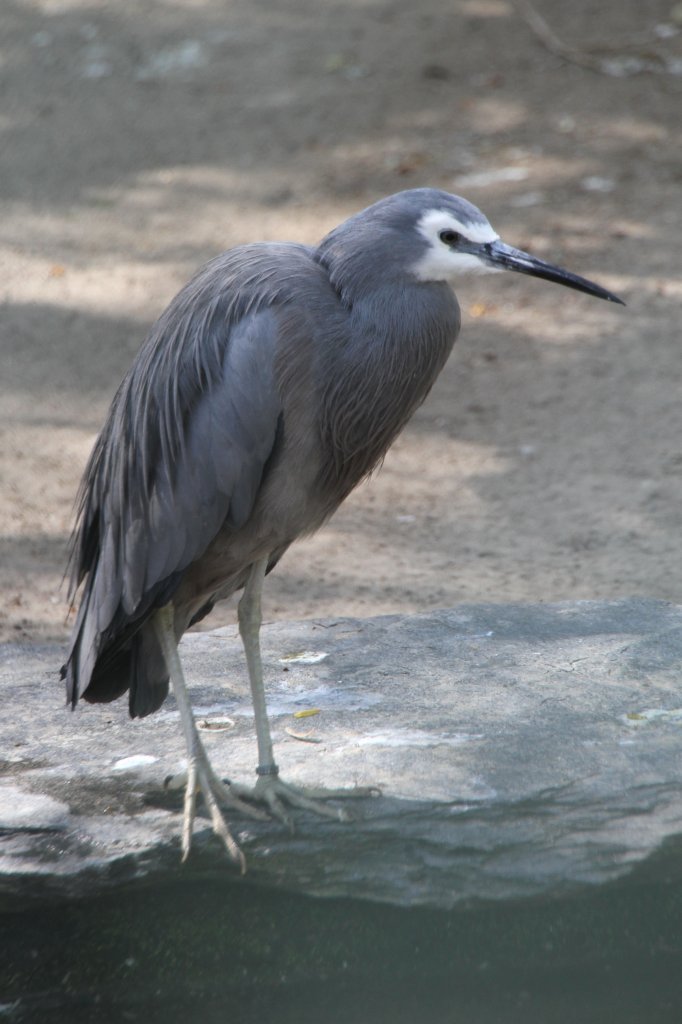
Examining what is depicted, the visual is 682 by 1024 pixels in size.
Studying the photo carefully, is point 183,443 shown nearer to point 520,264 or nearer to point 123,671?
point 123,671

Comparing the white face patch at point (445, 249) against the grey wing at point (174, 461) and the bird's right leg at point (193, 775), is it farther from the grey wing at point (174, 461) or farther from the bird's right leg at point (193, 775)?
the bird's right leg at point (193, 775)

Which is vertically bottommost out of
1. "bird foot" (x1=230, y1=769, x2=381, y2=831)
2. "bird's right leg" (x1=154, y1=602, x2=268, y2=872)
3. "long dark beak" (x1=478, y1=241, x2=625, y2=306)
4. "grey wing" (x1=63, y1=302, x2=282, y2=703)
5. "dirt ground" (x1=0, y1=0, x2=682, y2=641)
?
"dirt ground" (x1=0, y1=0, x2=682, y2=641)

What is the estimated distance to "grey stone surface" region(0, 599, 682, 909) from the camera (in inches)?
118

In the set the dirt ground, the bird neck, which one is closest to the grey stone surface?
the bird neck

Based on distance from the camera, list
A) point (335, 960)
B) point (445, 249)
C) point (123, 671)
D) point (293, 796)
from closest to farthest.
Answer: point (335, 960)
point (445, 249)
point (293, 796)
point (123, 671)

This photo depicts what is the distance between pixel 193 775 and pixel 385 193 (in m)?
5.41

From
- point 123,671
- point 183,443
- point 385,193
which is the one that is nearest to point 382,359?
point 183,443

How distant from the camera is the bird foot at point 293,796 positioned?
3.18 metres

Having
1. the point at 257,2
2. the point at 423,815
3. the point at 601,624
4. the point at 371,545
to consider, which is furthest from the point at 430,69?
the point at 423,815

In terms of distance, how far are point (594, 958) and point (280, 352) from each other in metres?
1.55

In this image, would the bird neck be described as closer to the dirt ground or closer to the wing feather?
the wing feather

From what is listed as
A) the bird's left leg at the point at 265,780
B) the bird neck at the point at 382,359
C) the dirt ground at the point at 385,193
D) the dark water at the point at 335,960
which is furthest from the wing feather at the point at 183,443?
the dirt ground at the point at 385,193

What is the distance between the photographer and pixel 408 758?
3.33 meters

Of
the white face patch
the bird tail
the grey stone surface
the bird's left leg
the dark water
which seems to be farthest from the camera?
the bird tail
